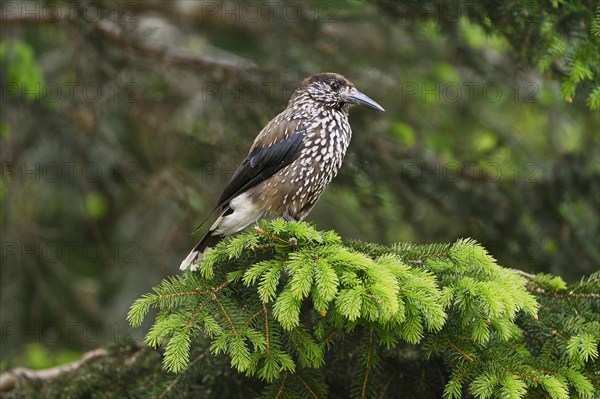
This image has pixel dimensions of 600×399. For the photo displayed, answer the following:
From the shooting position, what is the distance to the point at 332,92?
4406 millimetres

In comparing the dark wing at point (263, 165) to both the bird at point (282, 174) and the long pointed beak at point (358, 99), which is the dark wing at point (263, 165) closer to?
the bird at point (282, 174)

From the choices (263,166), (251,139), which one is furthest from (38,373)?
(251,139)

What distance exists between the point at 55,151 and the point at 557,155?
405 cm

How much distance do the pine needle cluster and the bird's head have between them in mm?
1475

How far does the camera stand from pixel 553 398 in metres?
2.56

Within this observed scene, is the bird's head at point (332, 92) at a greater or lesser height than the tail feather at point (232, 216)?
greater

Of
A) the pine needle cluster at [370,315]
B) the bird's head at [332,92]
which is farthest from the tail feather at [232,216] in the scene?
the pine needle cluster at [370,315]

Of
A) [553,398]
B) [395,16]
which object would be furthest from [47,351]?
[553,398]

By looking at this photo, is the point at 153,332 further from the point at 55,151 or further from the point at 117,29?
the point at 55,151

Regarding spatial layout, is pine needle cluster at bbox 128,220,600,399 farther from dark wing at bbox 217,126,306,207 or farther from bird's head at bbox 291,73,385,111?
bird's head at bbox 291,73,385,111

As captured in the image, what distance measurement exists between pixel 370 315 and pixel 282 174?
5.60ft

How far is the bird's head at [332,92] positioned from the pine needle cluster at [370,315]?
4.84ft

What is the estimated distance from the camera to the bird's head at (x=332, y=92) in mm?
4391

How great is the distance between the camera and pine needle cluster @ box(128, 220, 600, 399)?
103 inches
